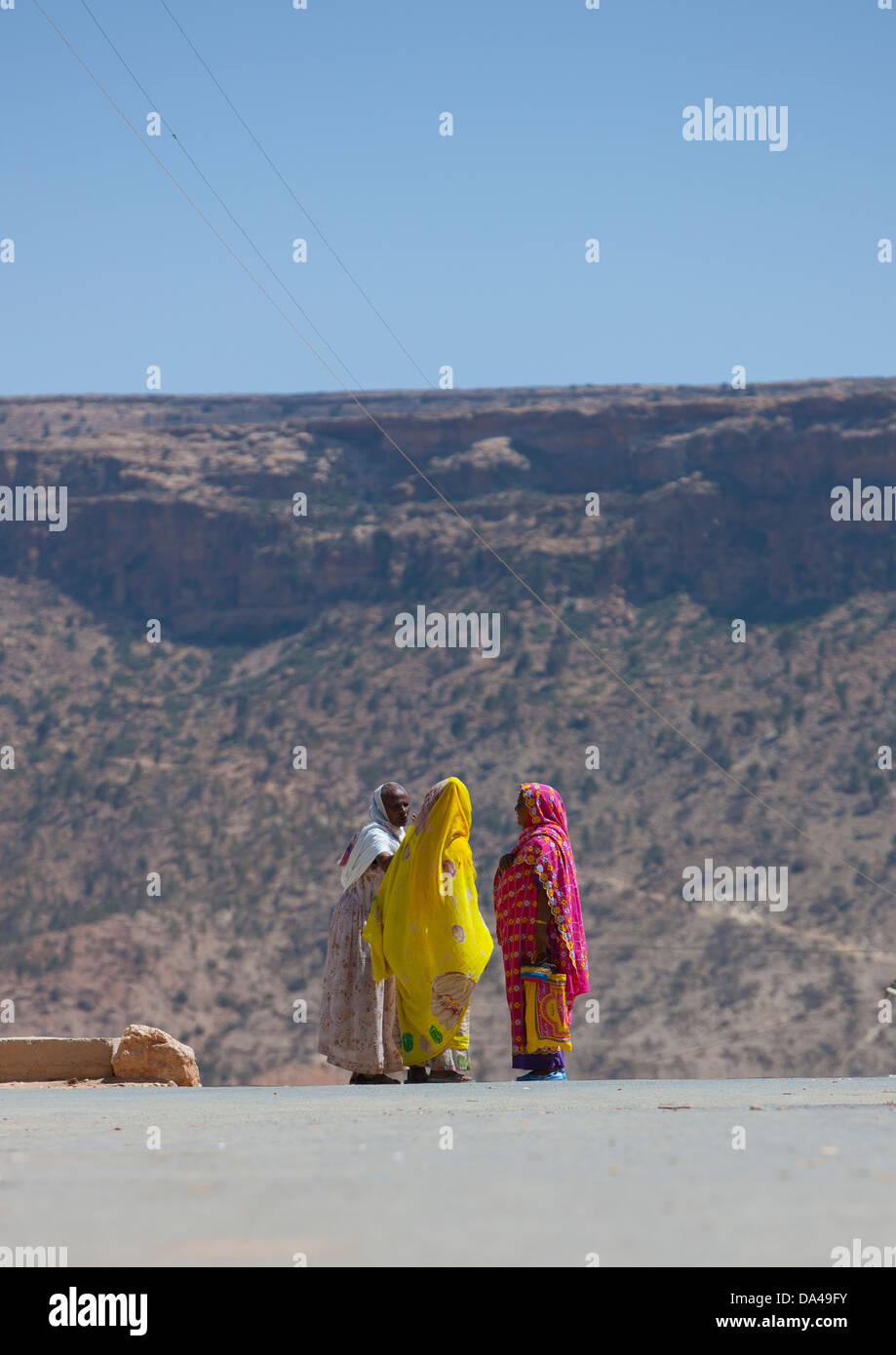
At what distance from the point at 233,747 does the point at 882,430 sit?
20.4m

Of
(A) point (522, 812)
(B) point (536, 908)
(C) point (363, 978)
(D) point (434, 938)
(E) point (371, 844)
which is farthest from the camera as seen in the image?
(E) point (371, 844)

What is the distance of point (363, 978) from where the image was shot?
10.8 metres

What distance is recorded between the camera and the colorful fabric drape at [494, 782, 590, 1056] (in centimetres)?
1017

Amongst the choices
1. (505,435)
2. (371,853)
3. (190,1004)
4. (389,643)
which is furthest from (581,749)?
(371,853)

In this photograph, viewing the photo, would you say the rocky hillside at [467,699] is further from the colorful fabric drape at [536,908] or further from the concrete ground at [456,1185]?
the concrete ground at [456,1185]

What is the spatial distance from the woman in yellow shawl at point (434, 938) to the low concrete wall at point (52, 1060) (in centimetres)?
229

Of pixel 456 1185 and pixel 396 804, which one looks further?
pixel 396 804

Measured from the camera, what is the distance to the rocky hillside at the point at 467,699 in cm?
3903

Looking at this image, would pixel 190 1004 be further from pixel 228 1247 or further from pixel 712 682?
pixel 228 1247

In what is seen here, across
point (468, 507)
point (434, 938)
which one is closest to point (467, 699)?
point (468, 507)

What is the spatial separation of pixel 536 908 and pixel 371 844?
3.87 feet

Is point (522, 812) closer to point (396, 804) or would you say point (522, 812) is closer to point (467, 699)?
point (396, 804)

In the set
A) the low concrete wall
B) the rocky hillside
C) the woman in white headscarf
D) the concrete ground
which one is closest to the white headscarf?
the woman in white headscarf

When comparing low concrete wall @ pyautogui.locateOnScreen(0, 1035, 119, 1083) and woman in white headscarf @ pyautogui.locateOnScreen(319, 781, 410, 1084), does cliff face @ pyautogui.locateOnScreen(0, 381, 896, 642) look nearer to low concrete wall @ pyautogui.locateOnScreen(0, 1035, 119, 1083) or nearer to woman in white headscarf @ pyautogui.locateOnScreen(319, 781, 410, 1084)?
low concrete wall @ pyautogui.locateOnScreen(0, 1035, 119, 1083)
